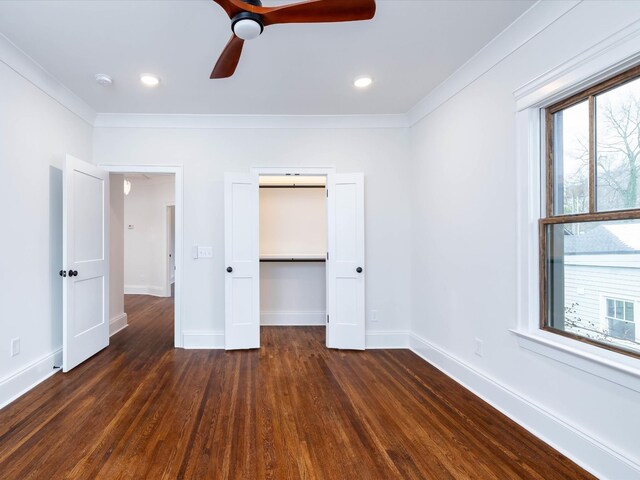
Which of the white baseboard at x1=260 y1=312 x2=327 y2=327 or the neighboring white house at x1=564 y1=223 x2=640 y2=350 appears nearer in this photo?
the neighboring white house at x1=564 y1=223 x2=640 y2=350

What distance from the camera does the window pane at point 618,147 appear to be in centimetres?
162

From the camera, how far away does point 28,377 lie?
8.66 feet

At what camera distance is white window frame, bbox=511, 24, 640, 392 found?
1.58 metres

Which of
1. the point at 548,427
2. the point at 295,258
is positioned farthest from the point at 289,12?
the point at 295,258

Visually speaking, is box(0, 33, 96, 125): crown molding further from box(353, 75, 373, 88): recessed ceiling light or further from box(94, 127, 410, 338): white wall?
box(353, 75, 373, 88): recessed ceiling light

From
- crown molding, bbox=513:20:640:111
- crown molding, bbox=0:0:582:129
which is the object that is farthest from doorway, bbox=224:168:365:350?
crown molding, bbox=513:20:640:111

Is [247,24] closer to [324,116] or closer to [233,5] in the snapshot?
[233,5]

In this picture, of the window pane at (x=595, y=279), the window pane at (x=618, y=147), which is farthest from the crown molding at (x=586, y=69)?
the window pane at (x=595, y=279)

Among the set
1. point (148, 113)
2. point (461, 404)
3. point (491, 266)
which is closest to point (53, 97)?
point (148, 113)

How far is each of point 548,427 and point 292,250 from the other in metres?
3.66

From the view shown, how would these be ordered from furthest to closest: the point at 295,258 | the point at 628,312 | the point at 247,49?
the point at 295,258, the point at 247,49, the point at 628,312

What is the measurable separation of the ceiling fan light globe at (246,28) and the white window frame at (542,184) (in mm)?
1734

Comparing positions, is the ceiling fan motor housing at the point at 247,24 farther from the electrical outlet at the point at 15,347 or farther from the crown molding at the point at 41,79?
the electrical outlet at the point at 15,347

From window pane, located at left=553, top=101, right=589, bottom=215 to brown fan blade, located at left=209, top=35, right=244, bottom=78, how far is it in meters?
1.98
